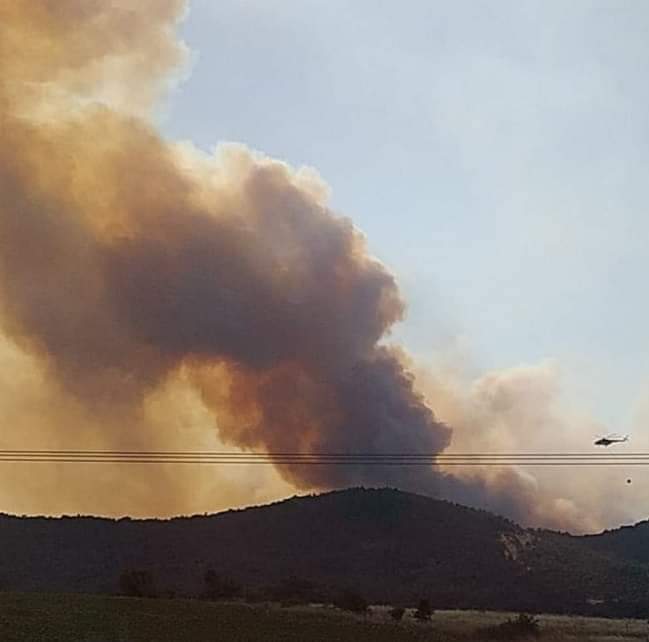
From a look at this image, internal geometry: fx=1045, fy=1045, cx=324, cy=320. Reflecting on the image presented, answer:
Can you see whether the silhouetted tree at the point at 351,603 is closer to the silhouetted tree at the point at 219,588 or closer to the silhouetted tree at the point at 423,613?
the silhouetted tree at the point at 423,613

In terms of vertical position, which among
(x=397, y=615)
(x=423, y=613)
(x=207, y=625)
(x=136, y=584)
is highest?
(x=136, y=584)

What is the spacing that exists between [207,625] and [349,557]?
313 ft

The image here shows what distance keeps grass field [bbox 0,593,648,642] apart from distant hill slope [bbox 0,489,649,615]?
37352 mm

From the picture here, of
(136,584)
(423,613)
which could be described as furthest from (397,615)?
(136,584)

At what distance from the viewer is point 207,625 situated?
79.6 m

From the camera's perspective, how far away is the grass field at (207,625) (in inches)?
2805

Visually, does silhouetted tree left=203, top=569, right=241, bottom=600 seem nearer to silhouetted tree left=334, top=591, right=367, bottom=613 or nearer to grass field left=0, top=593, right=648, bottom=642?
silhouetted tree left=334, top=591, right=367, bottom=613

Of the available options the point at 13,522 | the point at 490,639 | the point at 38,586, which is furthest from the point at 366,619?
the point at 13,522

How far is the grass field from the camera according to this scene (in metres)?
71.2

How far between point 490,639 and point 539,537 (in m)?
104

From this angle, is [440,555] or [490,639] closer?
[490,639]

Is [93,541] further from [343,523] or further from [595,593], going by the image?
[595,593]

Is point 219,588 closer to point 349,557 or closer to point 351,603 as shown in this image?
point 351,603

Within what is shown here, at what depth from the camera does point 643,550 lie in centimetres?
17838
